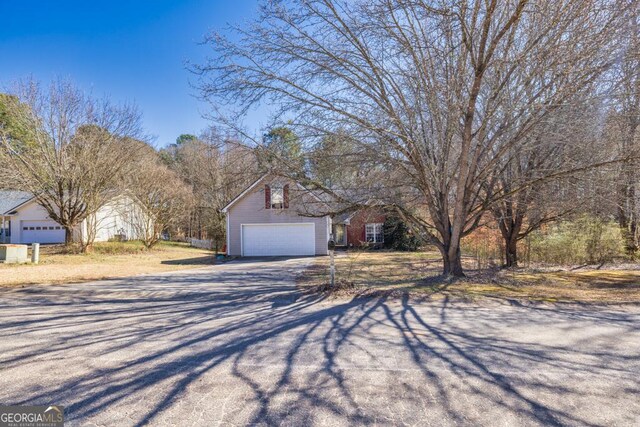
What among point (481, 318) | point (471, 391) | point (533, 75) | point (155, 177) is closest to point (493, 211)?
point (533, 75)

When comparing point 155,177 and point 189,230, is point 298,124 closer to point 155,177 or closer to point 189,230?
point 155,177

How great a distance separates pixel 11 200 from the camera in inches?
1042

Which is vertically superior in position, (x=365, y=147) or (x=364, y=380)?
(x=365, y=147)

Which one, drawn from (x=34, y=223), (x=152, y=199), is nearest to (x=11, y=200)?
(x=34, y=223)

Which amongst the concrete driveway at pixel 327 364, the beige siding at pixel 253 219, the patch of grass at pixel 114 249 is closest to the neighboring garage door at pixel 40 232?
the patch of grass at pixel 114 249

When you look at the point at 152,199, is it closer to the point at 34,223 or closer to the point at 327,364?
the point at 34,223

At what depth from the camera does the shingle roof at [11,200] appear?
25.5 m

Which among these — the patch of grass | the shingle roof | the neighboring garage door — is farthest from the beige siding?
the shingle roof

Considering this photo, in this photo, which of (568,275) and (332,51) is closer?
(332,51)

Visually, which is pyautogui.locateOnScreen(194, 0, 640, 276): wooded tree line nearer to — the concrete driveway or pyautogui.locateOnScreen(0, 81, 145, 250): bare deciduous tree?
the concrete driveway

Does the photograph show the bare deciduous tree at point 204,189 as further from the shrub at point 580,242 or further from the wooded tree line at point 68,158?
the shrub at point 580,242

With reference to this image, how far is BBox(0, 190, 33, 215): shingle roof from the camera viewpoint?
25453mm

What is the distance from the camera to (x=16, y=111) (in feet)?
52.7

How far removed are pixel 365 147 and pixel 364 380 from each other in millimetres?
5928
